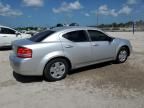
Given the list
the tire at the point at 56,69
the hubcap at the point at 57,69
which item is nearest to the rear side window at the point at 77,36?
the tire at the point at 56,69

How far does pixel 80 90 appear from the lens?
18.3 ft

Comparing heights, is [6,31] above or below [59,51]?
above

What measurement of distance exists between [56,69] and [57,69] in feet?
0.11

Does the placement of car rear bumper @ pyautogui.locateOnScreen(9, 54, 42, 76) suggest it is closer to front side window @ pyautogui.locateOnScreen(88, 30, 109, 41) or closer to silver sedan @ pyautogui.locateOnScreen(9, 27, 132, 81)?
silver sedan @ pyautogui.locateOnScreen(9, 27, 132, 81)

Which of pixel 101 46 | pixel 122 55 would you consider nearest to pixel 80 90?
pixel 101 46

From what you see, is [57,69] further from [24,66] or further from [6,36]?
[6,36]

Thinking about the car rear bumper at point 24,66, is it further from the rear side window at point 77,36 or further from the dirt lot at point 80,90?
the rear side window at point 77,36

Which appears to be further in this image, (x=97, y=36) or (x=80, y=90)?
(x=97, y=36)

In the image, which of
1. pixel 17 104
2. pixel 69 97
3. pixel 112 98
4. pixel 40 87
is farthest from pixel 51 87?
pixel 112 98

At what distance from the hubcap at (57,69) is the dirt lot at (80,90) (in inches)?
9.7

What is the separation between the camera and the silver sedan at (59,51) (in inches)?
→ 239

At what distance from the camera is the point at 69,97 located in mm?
5148

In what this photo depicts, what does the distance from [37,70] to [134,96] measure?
271cm

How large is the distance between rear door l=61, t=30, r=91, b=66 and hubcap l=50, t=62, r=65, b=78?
1.26 ft
